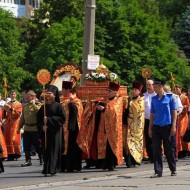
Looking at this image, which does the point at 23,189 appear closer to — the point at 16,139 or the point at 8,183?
the point at 8,183

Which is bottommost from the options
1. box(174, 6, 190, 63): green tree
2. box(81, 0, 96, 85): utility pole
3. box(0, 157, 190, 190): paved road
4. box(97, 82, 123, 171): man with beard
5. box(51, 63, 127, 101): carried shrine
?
box(0, 157, 190, 190): paved road

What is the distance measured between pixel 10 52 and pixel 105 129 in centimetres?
3080

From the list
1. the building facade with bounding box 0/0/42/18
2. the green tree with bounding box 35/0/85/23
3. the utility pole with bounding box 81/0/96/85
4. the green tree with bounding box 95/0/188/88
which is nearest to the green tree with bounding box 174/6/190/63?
the green tree with bounding box 95/0/188/88

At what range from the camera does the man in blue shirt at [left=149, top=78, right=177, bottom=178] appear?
705 inches

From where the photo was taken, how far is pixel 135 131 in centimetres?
2091

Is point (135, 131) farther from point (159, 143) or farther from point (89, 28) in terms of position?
point (89, 28)

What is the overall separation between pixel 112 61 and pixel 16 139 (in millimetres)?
27922

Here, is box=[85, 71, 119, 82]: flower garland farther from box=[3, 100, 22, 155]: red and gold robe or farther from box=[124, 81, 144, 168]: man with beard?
box=[3, 100, 22, 155]: red and gold robe

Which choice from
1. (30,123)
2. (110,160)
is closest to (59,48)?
(30,123)

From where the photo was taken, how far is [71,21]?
51969 mm

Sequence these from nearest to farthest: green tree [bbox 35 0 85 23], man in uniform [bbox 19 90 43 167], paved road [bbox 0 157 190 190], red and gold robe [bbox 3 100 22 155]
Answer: paved road [bbox 0 157 190 190] → man in uniform [bbox 19 90 43 167] → red and gold robe [bbox 3 100 22 155] → green tree [bbox 35 0 85 23]

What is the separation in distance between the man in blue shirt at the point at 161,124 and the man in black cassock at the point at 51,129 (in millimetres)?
1911

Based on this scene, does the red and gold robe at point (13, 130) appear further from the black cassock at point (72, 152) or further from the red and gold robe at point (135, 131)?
the black cassock at point (72, 152)

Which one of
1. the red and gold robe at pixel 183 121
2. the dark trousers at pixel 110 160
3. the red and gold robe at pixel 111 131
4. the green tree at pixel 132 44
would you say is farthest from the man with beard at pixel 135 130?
the green tree at pixel 132 44
